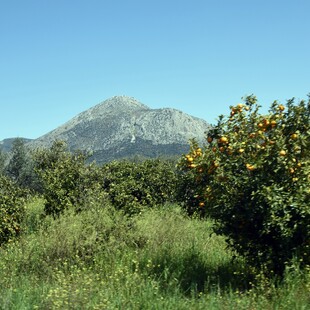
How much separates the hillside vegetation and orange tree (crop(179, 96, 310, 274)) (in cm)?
2

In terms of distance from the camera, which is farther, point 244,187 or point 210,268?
point 210,268

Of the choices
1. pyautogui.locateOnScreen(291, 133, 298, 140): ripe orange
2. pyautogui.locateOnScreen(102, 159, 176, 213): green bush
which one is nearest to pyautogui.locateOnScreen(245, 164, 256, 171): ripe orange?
pyautogui.locateOnScreen(291, 133, 298, 140): ripe orange

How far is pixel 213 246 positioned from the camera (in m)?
9.38

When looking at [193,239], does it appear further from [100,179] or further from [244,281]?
[100,179]

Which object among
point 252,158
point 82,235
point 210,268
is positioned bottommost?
point 210,268

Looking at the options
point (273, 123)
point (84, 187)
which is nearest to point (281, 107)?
point (273, 123)

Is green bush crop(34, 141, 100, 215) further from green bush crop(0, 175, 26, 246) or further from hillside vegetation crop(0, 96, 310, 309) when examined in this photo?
hillside vegetation crop(0, 96, 310, 309)

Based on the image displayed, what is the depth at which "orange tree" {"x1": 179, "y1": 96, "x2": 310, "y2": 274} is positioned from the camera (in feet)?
19.5

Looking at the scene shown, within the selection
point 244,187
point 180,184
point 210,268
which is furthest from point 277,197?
point 180,184

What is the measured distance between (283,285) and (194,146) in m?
2.77

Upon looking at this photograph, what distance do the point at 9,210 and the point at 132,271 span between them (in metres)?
5.35

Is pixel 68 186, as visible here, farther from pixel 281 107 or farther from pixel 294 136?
pixel 294 136

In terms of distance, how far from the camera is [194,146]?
7.54 metres

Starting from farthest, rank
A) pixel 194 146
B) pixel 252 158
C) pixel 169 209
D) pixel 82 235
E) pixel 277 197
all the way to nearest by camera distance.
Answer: pixel 169 209, pixel 82 235, pixel 194 146, pixel 252 158, pixel 277 197
